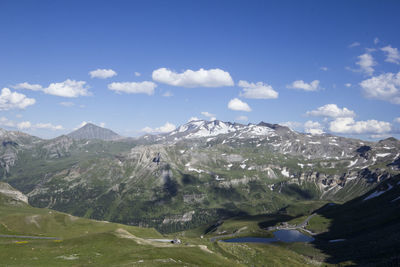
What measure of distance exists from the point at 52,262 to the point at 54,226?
92.3 metres

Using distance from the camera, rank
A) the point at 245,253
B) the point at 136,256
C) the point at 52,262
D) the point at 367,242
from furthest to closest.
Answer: the point at 367,242 → the point at 245,253 → the point at 136,256 → the point at 52,262

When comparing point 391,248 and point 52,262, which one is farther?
point 391,248

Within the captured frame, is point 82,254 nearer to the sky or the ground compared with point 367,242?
nearer to the sky

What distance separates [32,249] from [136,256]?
29.7 meters

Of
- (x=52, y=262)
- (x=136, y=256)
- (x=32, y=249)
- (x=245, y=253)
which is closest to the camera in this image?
(x=52, y=262)

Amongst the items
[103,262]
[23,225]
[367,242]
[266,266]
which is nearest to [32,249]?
[103,262]

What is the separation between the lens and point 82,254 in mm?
74250

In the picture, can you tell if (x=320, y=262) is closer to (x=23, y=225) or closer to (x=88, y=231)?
(x=88, y=231)

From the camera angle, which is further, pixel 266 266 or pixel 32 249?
pixel 266 266

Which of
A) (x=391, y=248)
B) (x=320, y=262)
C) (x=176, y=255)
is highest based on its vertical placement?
(x=176, y=255)

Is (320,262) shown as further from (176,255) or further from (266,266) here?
(176,255)

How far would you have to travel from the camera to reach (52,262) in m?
65.9

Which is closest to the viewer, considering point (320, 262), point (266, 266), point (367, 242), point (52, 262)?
point (52, 262)


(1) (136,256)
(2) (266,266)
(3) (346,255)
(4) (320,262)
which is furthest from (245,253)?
(1) (136,256)
